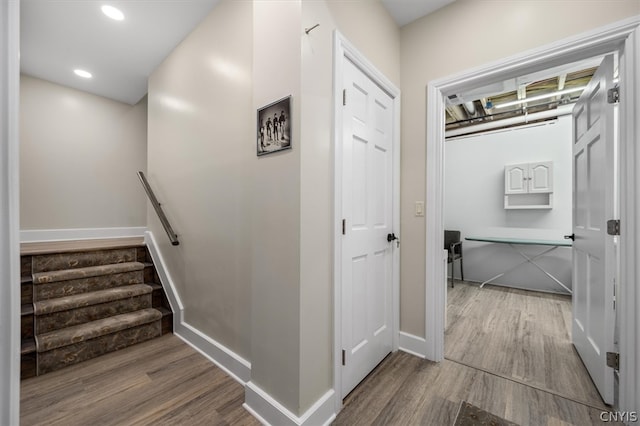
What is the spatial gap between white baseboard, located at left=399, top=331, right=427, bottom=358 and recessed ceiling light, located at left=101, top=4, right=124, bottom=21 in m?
3.58

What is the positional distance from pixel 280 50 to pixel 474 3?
159 centimetres

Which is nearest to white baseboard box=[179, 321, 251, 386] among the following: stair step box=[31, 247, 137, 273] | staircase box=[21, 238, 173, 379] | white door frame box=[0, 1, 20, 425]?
staircase box=[21, 238, 173, 379]

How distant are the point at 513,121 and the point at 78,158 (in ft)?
21.2

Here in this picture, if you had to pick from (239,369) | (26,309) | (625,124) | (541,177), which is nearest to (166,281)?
(26,309)

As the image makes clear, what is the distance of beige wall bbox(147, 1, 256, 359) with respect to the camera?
1869mm

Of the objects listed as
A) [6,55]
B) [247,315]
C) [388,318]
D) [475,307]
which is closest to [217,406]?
[247,315]

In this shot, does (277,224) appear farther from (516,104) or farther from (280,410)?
(516,104)

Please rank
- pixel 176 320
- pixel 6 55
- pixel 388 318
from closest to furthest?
pixel 6 55 < pixel 388 318 < pixel 176 320

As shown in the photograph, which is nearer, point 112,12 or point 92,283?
point 112,12

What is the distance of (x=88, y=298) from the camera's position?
2.30 metres

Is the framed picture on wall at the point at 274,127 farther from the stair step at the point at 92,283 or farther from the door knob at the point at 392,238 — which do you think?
the stair step at the point at 92,283

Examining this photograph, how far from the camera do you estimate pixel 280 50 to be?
145cm

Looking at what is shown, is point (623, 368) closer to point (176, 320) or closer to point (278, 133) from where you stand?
point (278, 133)

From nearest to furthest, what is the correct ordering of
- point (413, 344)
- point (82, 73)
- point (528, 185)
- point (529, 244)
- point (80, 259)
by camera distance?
point (413, 344) → point (80, 259) → point (82, 73) → point (529, 244) → point (528, 185)
